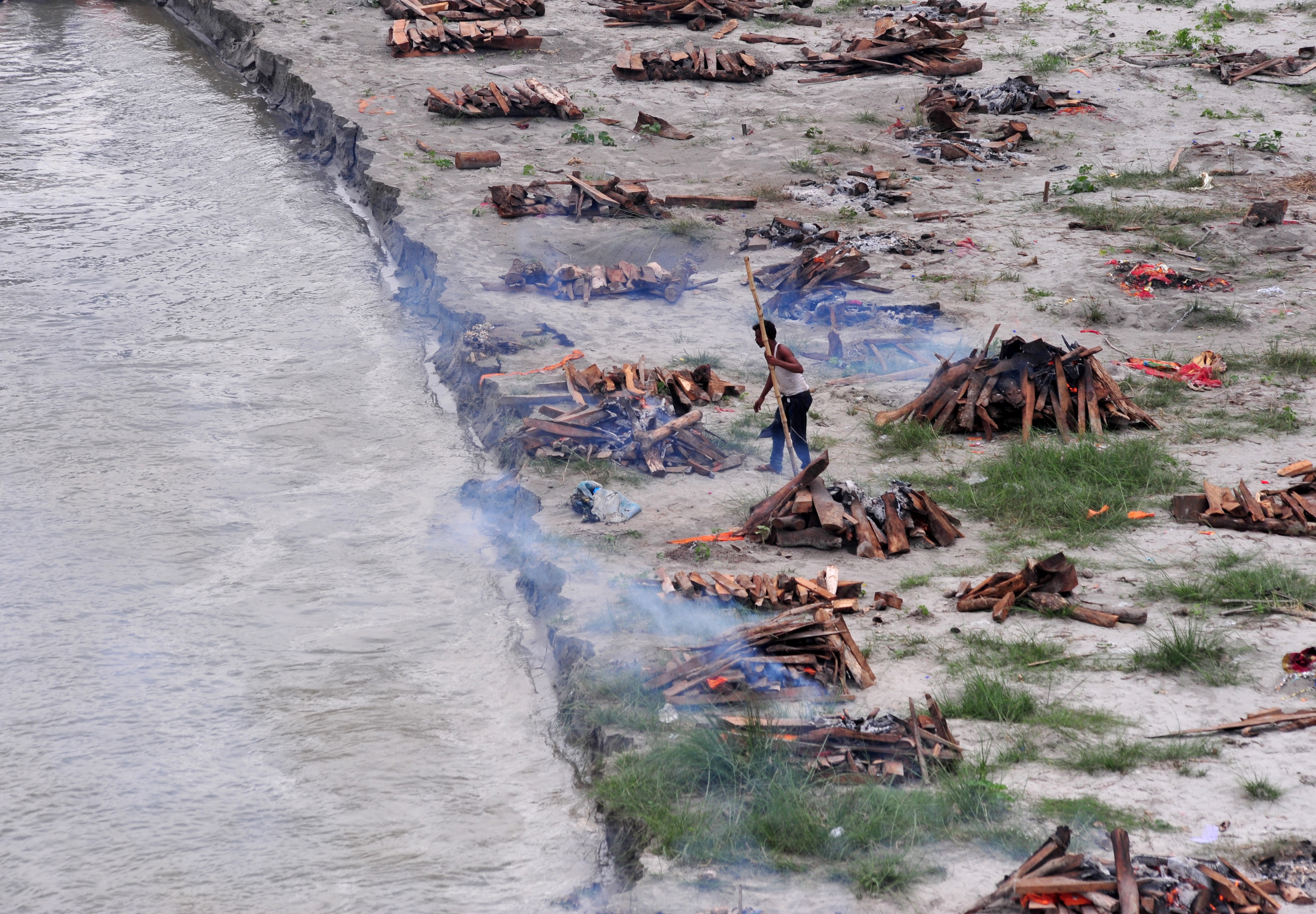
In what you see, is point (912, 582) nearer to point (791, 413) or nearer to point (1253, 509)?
point (791, 413)

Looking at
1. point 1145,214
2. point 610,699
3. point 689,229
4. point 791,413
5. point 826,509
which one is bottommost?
point 610,699

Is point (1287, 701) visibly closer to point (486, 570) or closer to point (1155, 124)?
point (486, 570)

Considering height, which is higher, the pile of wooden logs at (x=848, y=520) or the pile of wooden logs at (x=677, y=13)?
the pile of wooden logs at (x=677, y=13)

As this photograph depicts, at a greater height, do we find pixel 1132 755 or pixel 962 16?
pixel 962 16

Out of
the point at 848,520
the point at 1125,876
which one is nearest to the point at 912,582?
the point at 848,520

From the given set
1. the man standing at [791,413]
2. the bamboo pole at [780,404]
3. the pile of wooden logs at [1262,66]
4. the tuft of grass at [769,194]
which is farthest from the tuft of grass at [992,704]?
the pile of wooden logs at [1262,66]

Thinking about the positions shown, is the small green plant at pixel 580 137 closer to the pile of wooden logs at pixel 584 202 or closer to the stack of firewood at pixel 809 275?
→ the pile of wooden logs at pixel 584 202
